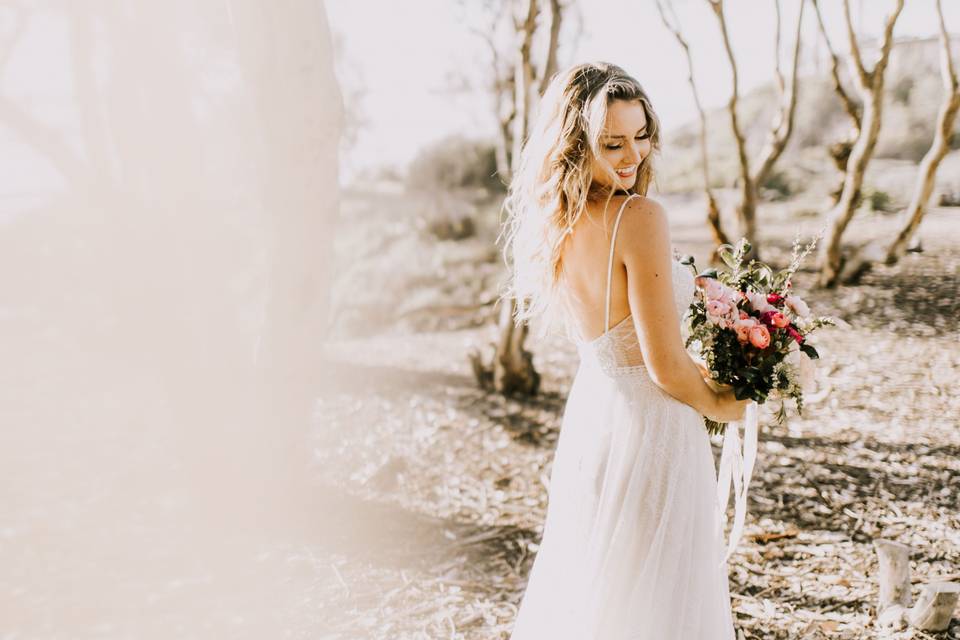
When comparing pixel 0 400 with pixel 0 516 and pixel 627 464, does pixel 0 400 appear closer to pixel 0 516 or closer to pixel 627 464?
pixel 0 516

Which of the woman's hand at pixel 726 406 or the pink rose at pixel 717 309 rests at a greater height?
the pink rose at pixel 717 309

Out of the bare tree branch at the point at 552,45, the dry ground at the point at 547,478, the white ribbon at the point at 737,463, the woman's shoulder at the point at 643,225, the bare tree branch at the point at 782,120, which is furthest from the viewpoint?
the bare tree branch at the point at 782,120

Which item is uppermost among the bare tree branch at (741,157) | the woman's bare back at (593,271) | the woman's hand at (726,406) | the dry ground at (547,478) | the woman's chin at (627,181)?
the bare tree branch at (741,157)

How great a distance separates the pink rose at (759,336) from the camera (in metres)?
2.02

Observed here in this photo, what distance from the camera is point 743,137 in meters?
7.65

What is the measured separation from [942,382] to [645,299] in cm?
462

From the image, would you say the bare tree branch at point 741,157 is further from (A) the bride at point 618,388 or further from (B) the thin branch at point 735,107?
(A) the bride at point 618,388

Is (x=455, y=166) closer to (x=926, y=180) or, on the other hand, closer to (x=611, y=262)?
(x=926, y=180)

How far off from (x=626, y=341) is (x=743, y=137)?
6387 mm

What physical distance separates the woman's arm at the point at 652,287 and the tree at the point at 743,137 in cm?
592

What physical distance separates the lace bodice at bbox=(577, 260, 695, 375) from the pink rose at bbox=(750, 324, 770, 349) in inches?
7.7

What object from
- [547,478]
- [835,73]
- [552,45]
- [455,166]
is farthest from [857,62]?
[455,166]

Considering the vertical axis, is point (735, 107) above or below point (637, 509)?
above

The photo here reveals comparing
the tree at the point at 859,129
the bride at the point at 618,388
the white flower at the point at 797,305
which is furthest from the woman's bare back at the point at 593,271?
the tree at the point at 859,129
